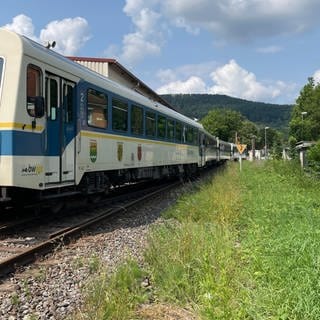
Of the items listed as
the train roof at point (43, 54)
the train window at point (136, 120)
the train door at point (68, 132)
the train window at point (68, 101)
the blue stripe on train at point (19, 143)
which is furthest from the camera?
the train window at point (136, 120)

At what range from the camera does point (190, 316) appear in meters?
5.04

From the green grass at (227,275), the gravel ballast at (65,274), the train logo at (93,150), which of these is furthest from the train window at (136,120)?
the green grass at (227,275)

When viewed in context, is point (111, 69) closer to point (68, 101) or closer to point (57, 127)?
point (68, 101)

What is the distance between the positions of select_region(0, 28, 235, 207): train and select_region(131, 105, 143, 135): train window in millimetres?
30

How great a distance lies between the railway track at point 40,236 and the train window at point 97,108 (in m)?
2.18

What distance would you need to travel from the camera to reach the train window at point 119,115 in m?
13.7

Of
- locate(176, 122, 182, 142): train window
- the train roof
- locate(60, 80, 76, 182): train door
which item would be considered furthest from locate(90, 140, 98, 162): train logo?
locate(176, 122, 182, 142): train window

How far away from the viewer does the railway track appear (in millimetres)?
7465

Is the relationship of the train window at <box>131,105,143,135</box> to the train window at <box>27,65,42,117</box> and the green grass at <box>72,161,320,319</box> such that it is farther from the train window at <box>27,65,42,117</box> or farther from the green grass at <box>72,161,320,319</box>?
the green grass at <box>72,161,320,319</box>

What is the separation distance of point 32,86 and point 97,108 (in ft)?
10.3

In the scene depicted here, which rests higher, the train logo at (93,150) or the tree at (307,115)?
the tree at (307,115)

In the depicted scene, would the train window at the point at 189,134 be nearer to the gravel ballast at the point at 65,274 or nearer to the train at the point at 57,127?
the train at the point at 57,127

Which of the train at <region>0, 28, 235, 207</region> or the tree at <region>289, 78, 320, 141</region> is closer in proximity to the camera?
the train at <region>0, 28, 235, 207</region>

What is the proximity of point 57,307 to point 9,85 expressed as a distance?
4.81 meters
